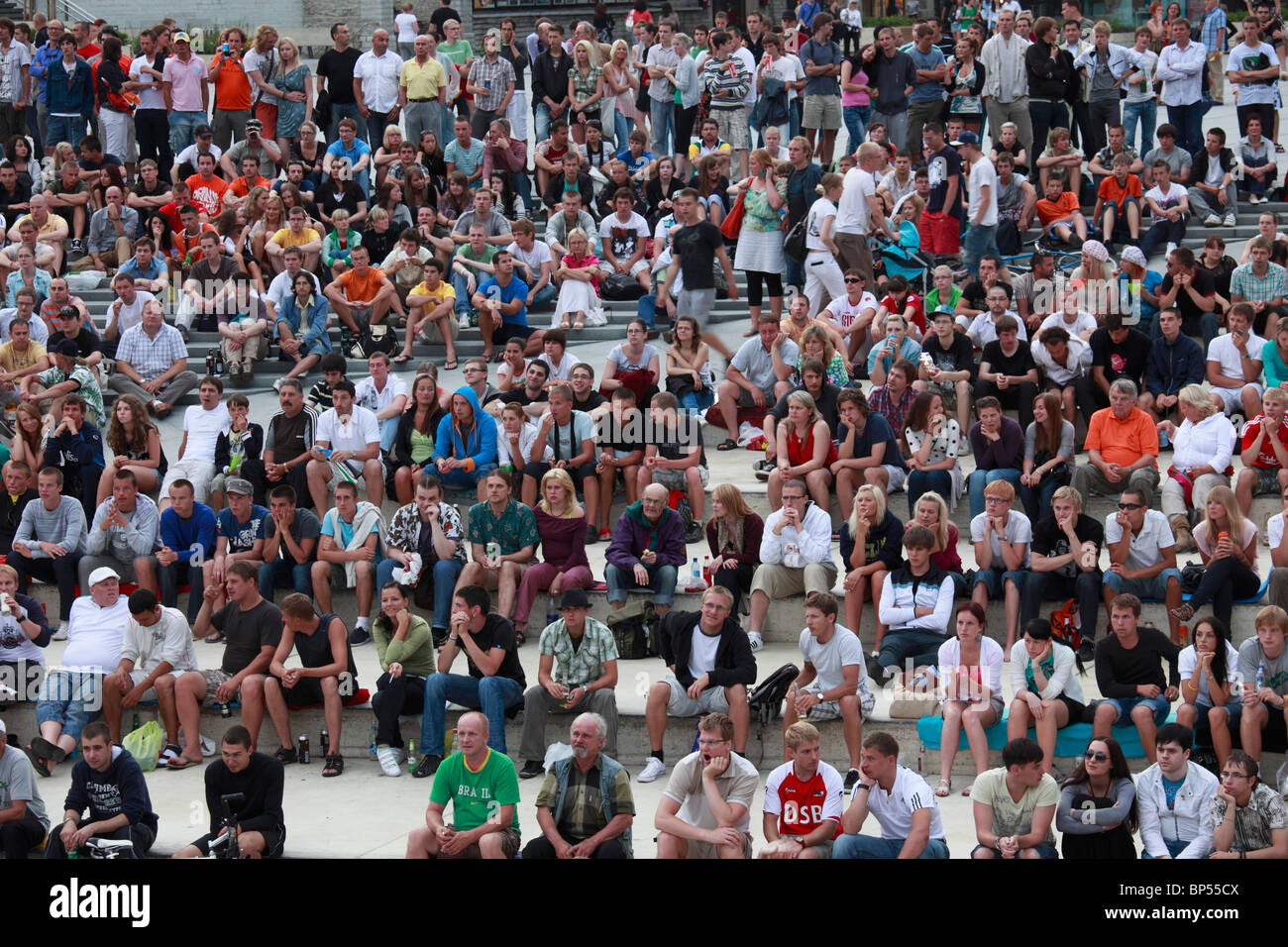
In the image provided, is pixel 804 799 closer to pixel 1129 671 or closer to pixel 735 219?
pixel 1129 671

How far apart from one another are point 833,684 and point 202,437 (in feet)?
19.2

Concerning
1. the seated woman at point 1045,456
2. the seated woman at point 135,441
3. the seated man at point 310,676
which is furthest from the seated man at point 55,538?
the seated woman at point 1045,456

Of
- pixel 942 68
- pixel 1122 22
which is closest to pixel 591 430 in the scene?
pixel 942 68

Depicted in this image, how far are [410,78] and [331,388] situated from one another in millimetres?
7907

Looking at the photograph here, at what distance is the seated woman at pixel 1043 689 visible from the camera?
1032cm

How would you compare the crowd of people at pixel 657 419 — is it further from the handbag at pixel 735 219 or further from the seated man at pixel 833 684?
the handbag at pixel 735 219

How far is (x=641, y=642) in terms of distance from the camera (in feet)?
39.7

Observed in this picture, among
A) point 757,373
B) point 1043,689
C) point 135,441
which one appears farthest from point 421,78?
point 1043,689

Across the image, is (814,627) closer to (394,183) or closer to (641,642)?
(641,642)

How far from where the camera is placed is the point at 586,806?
9.47 metres

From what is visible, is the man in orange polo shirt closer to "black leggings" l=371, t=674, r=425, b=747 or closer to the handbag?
"black leggings" l=371, t=674, r=425, b=747

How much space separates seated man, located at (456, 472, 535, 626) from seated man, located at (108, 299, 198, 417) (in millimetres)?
4810

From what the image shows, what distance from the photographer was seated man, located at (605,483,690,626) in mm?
12156

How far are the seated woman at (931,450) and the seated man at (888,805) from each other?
3.91 m
